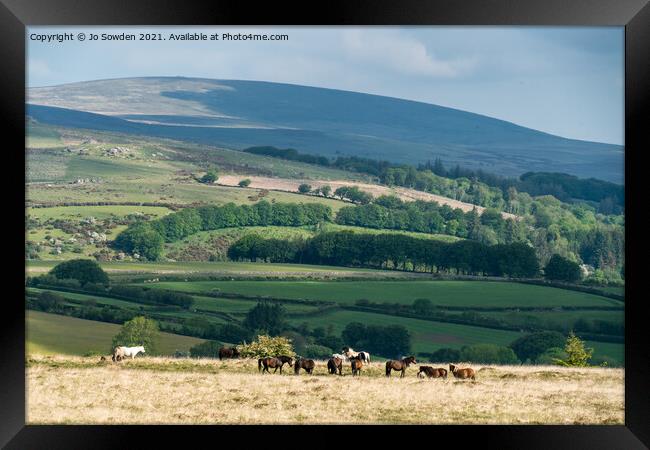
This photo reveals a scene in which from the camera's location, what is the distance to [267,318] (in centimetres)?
7181

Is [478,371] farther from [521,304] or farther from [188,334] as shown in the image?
[521,304]

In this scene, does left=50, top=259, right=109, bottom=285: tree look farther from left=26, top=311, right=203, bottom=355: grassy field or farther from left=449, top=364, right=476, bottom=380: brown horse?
left=449, top=364, right=476, bottom=380: brown horse

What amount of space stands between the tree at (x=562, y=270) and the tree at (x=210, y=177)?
1481 inches

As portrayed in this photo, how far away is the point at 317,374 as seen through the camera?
69.2ft

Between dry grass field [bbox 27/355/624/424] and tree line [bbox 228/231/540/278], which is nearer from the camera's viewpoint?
dry grass field [bbox 27/355/624/424]

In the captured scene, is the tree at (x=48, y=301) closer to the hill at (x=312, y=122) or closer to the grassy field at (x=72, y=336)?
the grassy field at (x=72, y=336)

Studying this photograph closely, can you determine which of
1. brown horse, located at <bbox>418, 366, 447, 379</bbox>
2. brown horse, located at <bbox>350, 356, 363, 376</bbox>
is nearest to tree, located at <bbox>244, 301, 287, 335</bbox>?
brown horse, located at <bbox>350, 356, 363, 376</bbox>

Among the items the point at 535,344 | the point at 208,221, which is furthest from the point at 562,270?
the point at 208,221

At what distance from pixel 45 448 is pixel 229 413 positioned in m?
3.91

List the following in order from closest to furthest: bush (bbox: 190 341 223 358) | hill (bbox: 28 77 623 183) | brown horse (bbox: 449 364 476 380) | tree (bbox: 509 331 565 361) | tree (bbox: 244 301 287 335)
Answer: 1. brown horse (bbox: 449 364 476 380)
2. bush (bbox: 190 341 223 358)
3. tree (bbox: 509 331 565 361)
4. tree (bbox: 244 301 287 335)
5. hill (bbox: 28 77 623 183)

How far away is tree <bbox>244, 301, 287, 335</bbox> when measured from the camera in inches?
2801

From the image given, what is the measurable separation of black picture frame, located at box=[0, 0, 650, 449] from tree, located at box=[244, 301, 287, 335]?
191 feet

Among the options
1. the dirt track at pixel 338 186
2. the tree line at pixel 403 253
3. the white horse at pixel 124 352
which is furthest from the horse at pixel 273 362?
the dirt track at pixel 338 186

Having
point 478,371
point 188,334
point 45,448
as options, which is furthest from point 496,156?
point 45,448
